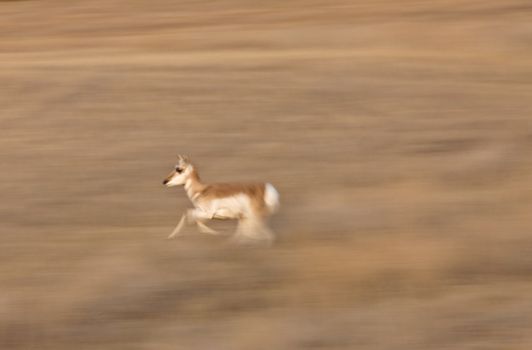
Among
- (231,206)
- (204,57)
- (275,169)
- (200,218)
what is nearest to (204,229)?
Answer: (200,218)

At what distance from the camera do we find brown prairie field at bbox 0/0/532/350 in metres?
9.70

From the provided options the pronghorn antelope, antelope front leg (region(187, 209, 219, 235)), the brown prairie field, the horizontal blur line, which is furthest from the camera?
the horizontal blur line

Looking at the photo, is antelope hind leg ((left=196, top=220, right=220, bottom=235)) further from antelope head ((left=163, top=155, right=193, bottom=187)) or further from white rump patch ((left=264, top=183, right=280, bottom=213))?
white rump patch ((left=264, top=183, right=280, bottom=213))

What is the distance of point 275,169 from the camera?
556 inches

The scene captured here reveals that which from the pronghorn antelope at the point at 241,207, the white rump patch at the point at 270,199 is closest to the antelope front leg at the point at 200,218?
the pronghorn antelope at the point at 241,207

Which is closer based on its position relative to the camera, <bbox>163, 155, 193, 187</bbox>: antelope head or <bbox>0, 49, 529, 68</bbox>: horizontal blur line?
<bbox>163, 155, 193, 187</bbox>: antelope head

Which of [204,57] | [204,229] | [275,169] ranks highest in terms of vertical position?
[204,57]

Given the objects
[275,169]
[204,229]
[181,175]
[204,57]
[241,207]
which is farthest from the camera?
[204,57]

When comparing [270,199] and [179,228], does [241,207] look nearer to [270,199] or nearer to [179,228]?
[270,199]

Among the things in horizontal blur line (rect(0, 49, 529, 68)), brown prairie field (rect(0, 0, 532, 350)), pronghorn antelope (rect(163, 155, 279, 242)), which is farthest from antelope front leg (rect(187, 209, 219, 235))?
horizontal blur line (rect(0, 49, 529, 68))

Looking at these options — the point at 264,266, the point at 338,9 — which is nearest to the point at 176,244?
the point at 264,266

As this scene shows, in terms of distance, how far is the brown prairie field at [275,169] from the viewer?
31.8 feet

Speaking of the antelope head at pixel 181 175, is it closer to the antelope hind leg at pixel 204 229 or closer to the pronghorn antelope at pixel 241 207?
the pronghorn antelope at pixel 241 207

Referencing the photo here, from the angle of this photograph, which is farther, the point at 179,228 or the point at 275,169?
the point at 275,169
